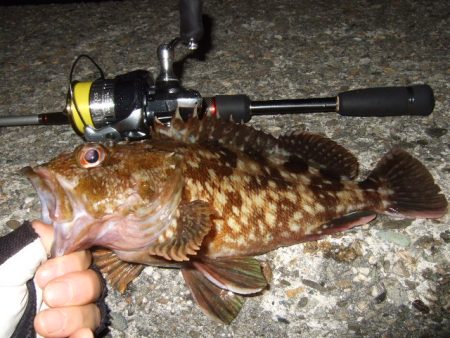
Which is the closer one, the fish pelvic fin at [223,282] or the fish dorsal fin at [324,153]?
the fish pelvic fin at [223,282]

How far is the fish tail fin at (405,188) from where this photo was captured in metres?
2.44

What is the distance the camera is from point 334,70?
3.88m

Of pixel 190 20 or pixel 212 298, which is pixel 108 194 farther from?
pixel 190 20

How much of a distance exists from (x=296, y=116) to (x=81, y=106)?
1.71m

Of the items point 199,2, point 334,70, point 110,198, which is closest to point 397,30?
point 334,70

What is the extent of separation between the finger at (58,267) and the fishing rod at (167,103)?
86 centimetres

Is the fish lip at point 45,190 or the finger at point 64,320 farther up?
the fish lip at point 45,190

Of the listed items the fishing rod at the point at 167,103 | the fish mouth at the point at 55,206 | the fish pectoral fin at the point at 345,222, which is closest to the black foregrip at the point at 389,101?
the fishing rod at the point at 167,103

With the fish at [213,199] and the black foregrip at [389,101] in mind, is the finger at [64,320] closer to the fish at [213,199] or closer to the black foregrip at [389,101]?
the fish at [213,199]

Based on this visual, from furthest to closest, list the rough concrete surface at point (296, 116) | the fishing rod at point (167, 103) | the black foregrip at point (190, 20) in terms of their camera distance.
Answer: the black foregrip at point (190, 20) → the fishing rod at point (167, 103) → the rough concrete surface at point (296, 116)

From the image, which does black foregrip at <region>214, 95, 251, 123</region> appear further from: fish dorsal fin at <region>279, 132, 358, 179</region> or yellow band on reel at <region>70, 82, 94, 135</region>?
yellow band on reel at <region>70, 82, 94, 135</region>

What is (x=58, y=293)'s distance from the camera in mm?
1783

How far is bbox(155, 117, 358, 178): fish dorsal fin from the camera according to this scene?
230 centimetres

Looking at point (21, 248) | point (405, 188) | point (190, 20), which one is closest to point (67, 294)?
point (21, 248)
